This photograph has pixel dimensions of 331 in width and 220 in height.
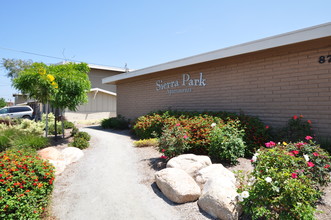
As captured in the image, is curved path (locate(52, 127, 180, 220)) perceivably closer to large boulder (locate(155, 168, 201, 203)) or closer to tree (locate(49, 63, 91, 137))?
large boulder (locate(155, 168, 201, 203))

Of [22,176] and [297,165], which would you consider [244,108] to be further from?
[22,176]

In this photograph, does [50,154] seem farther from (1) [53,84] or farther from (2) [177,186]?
(2) [177,186]

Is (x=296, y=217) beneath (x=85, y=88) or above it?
beneath

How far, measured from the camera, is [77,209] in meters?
4.04

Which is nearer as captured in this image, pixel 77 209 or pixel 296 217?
pixel 296 217

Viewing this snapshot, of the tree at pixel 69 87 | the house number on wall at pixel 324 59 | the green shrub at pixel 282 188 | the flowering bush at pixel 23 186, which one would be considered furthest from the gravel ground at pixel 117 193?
the house number on wall at pixel 324 59

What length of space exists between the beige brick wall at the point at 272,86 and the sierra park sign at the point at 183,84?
18 centimetres

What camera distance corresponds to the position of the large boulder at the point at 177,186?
4047 millimetres

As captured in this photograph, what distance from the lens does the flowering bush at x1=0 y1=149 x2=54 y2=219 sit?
3227 millimetres

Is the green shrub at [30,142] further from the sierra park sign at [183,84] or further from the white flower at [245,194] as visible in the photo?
the white flower at [245,194]

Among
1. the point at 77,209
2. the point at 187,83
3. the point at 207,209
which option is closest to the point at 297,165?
the point at 207,209

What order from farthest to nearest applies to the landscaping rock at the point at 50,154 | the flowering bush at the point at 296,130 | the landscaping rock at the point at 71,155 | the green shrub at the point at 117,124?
the green shrub at the point at 117,124 → the landscaping rock at the point at 71,155 → the landscaping rock at the point at 50,154 → the flowering bush at the point at 296,130

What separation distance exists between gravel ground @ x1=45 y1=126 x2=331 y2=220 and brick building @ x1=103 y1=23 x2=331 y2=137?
2.70 metres

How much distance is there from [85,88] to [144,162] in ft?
14.5
